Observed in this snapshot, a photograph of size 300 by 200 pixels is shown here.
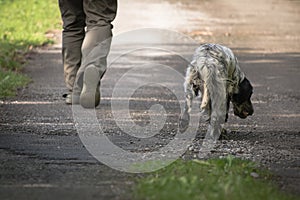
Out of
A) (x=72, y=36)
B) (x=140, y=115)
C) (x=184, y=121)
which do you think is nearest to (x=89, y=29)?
(x=72, y=36)

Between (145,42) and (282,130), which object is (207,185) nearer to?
(282,130)

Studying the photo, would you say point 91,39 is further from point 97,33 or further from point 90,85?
point 90,85

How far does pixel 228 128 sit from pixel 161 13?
37.8 feet

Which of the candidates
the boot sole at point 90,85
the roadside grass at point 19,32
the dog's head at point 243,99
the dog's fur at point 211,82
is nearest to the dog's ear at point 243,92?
the dog's head at point 243,99

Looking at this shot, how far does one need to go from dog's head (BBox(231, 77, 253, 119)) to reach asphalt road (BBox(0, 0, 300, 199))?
159 mm

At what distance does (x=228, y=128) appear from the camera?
7512mm

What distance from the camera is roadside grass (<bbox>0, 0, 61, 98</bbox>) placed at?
10227 mm

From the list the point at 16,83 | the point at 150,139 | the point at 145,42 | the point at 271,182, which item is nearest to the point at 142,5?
the point at 145,42

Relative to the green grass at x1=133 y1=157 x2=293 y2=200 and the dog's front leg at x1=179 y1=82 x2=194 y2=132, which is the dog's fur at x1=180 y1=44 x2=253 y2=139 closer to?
the dog's front leg at x1=179 y1=82 x2=194 y2=132

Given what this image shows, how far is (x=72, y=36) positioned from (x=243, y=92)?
2002 millimetres

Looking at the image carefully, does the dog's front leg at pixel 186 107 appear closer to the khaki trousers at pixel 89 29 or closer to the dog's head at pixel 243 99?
the dog's head at pixel 243 99

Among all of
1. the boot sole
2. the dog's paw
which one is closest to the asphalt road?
the dog's paw

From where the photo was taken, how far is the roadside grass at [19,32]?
10227 mm

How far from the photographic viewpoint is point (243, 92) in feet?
24.0
